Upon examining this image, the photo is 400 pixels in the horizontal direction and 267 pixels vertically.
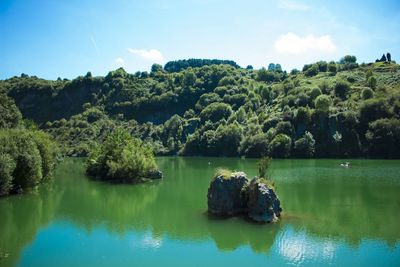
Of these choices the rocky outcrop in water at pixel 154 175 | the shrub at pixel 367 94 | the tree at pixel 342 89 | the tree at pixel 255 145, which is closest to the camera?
the rocky outcrop in water at pixel 154 175

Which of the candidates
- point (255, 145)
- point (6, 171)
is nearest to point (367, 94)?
point (255, 145)

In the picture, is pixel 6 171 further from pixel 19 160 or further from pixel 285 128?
pixel 285 128

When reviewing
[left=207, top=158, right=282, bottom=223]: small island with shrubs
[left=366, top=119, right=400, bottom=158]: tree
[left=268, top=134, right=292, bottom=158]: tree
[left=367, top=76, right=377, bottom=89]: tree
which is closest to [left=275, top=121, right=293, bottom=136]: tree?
[left=268, top=134, right=292, bottom=158]: tree

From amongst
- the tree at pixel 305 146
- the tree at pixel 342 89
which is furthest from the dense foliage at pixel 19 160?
the tree at pixel 342 89

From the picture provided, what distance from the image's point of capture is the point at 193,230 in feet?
143

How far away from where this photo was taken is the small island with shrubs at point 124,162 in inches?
3268

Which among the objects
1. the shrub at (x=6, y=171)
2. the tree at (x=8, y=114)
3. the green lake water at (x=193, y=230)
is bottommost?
the green lake water at (x=193, y=230)

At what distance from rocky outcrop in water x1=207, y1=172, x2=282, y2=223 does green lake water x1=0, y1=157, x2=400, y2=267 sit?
1.60 metres

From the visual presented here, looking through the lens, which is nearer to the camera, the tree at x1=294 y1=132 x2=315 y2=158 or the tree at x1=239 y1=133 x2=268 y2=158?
the tree at x1=294 y1=132 x2=315 y2=158

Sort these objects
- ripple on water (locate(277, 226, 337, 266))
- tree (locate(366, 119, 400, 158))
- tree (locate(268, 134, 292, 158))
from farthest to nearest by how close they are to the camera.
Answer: tree (locate(268, 134, 292, 158)) < tree (locate(366, 119, 400, 158)) < ripple on water (locate(277, 226, 337, 266))

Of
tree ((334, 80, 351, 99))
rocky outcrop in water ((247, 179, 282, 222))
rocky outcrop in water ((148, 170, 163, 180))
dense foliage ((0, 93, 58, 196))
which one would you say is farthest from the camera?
tree ((334, 80, 351, 99))

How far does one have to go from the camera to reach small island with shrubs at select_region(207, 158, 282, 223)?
148 feet

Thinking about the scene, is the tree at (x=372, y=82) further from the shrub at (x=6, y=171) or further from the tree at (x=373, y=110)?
the shrub at (x=6, y=171)

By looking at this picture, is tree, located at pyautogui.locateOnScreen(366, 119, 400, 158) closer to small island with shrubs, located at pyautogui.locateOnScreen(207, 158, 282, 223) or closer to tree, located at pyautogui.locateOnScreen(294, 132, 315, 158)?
tree, located at pyautogui.locateOnScreen(294, 132, 315, 158)
